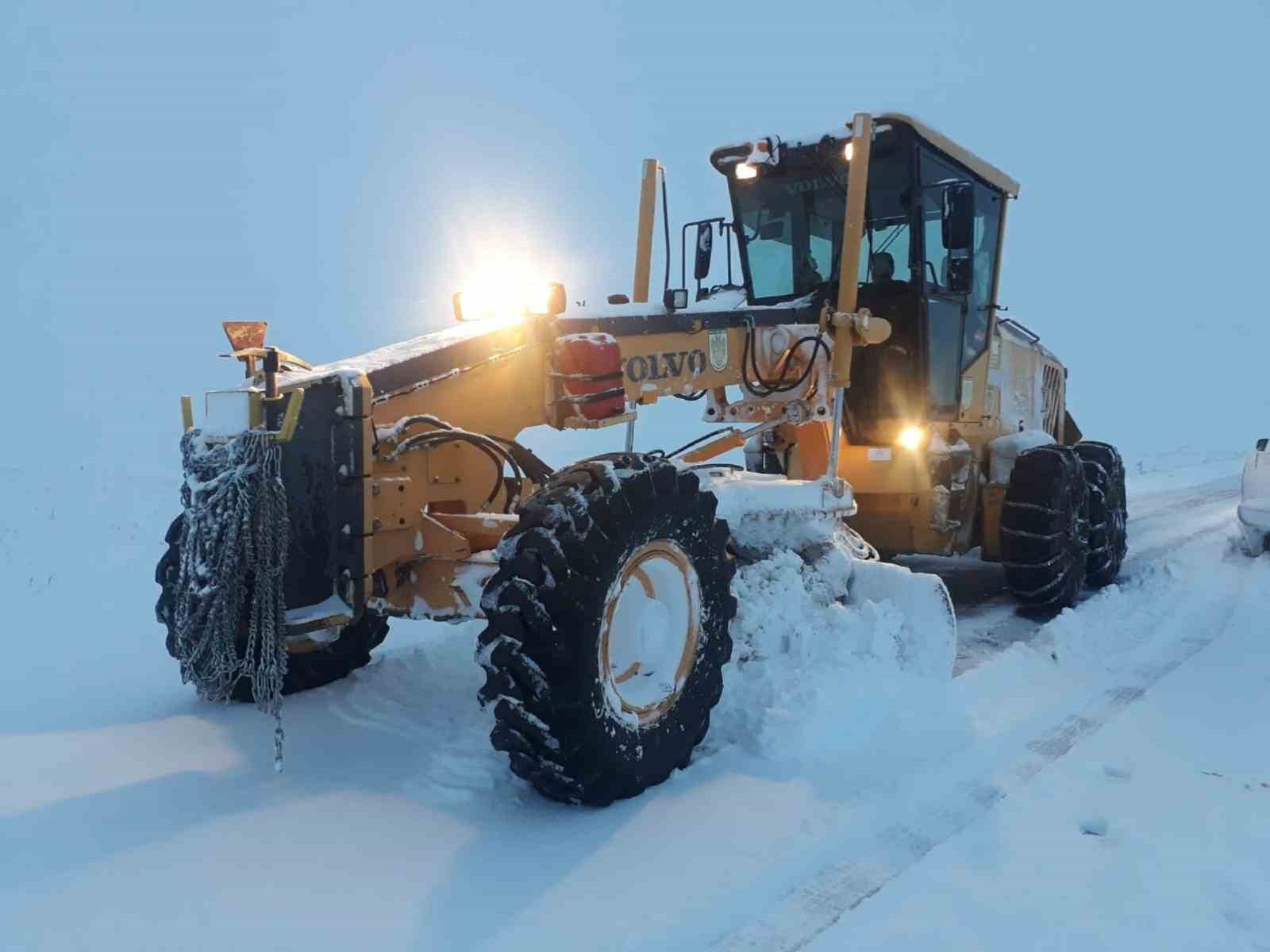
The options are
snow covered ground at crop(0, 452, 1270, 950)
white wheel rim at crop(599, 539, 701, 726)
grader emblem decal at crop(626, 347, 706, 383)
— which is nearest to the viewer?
snow covered ground at crop(0, 452, 1270, 950)

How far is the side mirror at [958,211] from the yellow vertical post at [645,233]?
168 centimetres

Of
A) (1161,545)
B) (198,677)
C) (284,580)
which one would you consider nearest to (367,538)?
(284,580)

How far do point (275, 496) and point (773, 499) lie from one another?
2495 mm

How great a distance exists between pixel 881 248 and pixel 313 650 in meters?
4.14

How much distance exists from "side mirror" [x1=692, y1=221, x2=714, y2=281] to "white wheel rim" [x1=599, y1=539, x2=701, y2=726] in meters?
3.33

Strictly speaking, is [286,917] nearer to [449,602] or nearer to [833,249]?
[449,602]

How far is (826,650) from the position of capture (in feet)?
14.0

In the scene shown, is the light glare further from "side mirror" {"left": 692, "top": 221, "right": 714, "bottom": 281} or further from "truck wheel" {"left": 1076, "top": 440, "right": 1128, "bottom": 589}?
"truck wheel" {"left": 1076, "top": 440, "right": 1128, "bottom": 589}

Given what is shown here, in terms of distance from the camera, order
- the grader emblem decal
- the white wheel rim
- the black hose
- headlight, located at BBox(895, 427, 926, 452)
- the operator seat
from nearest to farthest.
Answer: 1. the white wheel rim
2. the grader emblem decal
3. the black hose
4. the operator seat
5. headlight, located at BBox(895, 427, 926, 452)

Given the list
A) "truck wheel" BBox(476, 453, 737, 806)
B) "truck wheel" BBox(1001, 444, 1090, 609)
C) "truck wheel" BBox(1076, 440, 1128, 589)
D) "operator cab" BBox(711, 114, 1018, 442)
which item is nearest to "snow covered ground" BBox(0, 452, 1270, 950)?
"truck wheel" BBox(476, 453, 737, 806)

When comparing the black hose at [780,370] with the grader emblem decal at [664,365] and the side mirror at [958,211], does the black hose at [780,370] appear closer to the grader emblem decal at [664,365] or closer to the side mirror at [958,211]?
the grader emblem decal at [664,365]

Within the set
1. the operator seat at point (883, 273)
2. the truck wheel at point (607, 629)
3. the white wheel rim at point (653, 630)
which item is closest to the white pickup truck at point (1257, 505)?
the operator seat at point (883, 273)

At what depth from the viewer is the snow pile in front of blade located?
12.5ft

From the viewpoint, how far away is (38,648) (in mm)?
4953
